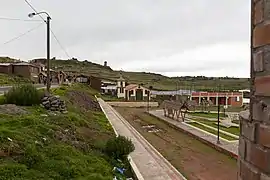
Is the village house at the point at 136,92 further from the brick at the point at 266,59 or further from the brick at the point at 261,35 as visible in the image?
the brick at the point at 266,59

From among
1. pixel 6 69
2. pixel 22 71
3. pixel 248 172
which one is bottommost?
pixel 248 172

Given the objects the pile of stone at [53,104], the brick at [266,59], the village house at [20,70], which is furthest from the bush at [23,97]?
the village house at [20,70]

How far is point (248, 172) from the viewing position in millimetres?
2510

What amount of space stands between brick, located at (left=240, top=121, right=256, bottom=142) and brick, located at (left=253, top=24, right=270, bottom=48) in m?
0.53

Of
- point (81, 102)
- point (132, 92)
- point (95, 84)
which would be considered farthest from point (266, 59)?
point (95, 84)

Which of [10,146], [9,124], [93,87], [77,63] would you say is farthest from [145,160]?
[77,63]

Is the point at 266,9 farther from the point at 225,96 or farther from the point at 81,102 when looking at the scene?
the point at 225,96

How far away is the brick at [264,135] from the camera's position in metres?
2.19

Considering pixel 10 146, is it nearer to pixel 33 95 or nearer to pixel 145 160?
pixel 145 160

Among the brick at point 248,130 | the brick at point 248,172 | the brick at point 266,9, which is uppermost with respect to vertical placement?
the brick at point 266,9

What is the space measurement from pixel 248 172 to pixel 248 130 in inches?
11.0

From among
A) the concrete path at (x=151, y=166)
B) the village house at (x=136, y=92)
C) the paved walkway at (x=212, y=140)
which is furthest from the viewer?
the village house at (x=136, y=92)

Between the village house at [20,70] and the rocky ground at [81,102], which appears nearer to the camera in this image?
the rocky ground at [81,102]

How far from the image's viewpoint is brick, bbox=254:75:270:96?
7.22ft
